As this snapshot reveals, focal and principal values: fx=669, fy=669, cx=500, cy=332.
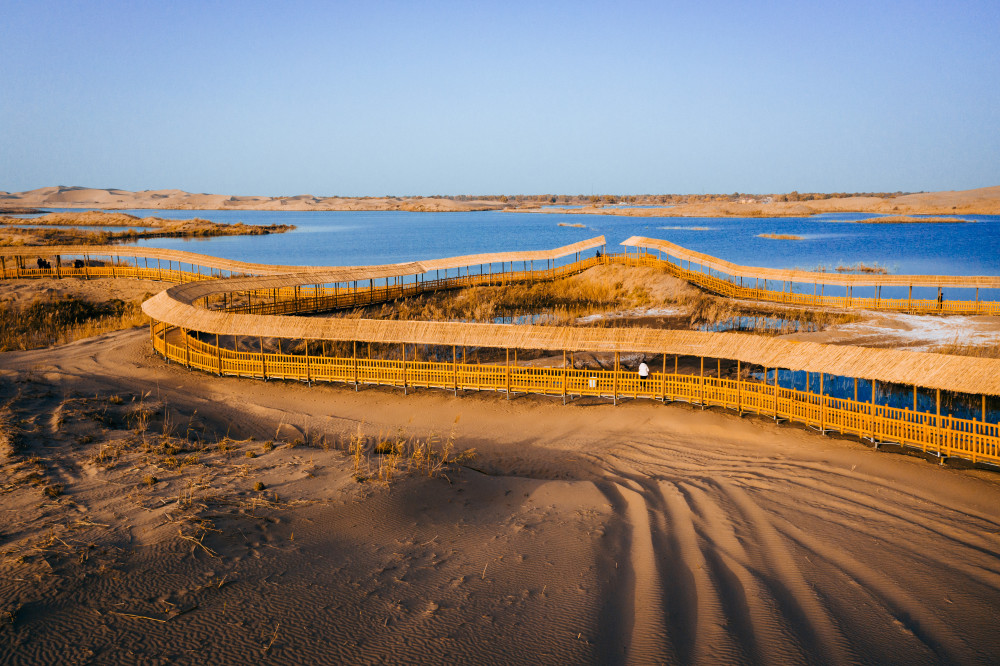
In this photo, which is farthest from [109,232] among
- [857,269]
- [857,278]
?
[857,269]

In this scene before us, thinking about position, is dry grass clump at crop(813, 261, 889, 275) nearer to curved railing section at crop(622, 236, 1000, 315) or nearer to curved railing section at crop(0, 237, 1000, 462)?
curved railing section at crop(622, 236, 1000, 315)

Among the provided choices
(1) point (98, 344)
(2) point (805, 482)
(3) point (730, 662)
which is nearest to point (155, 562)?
(3) point (730, 662)

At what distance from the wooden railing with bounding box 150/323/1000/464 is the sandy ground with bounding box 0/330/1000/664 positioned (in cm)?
72

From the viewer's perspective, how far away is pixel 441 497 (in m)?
14.1

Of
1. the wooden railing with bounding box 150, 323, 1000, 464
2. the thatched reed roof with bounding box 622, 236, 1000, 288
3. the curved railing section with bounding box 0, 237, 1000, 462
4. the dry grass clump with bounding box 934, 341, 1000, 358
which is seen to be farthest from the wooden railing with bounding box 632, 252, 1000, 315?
the wooden railing with bounding box 150, 323, 1000, 464

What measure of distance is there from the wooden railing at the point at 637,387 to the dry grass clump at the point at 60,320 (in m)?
8.94

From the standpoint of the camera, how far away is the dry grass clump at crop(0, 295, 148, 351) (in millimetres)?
34531

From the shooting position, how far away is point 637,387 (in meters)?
22.5

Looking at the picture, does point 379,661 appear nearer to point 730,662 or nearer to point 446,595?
point 446,595

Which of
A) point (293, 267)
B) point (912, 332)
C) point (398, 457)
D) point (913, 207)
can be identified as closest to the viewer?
point (398, 457)

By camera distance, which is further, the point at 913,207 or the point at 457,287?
the point at 913,207

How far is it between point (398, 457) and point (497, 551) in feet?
17.3

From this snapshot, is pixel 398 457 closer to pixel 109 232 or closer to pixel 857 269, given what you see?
pixel 857 269

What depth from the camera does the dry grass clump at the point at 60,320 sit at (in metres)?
34.5
